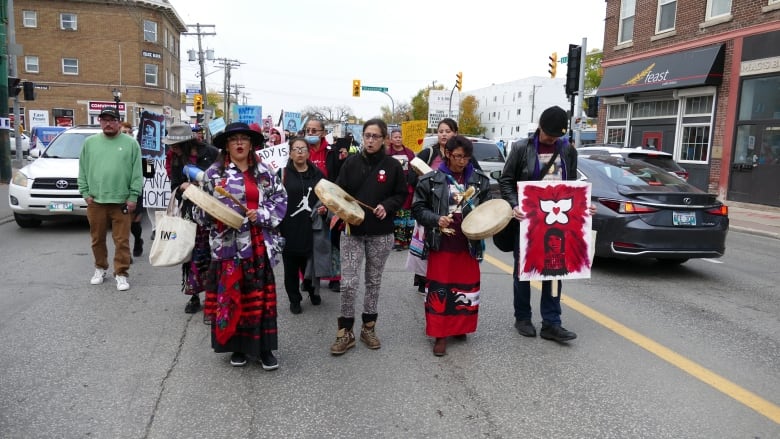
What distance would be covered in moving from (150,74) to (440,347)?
47.9 meters

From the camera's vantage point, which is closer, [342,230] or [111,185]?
[342,230]

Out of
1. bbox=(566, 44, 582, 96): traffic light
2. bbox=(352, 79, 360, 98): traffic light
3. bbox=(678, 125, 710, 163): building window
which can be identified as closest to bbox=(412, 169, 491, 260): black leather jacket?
bbox=(566, 44, 582, 96): traffic light

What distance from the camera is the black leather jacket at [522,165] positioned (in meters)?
4.75

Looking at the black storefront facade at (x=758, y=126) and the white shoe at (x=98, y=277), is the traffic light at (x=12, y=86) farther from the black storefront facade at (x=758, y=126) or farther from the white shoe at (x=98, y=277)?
the black storefront facade at (x=758, y=126)

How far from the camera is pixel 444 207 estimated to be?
4473 mm

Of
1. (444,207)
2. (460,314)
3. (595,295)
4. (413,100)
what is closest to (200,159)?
(444,207)

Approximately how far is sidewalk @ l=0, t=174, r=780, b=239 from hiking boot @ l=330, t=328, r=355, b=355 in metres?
9.05

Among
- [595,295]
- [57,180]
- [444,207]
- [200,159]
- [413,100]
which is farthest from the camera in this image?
[413,100]

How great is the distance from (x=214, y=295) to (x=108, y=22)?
157 feet

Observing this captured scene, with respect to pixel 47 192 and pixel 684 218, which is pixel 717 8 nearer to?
pixel 684 218

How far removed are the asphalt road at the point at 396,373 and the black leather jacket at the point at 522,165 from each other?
1.27 metres

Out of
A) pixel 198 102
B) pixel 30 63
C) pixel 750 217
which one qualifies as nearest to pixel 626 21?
pixel 750 217

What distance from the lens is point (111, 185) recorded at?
246 inches

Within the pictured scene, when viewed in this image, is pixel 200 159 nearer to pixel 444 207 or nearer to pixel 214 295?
pixel 214 295
